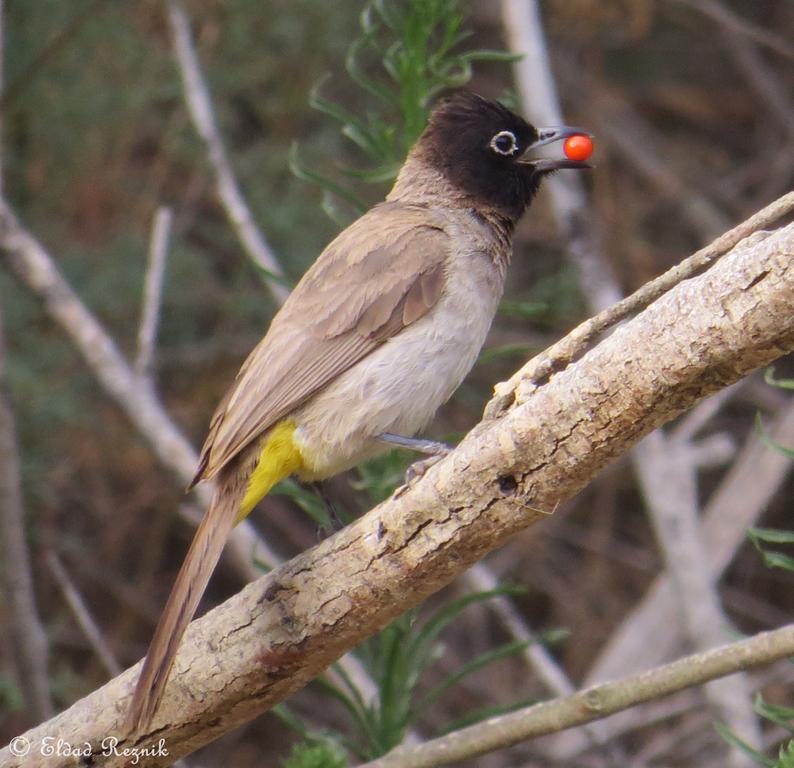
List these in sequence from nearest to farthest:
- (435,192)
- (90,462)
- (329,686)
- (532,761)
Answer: (329,686), (435,192), (532,761), (90,462)

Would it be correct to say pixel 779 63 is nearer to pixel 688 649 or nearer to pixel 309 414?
pixel 688 649

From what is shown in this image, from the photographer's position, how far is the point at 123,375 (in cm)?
344

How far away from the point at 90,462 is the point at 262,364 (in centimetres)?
219

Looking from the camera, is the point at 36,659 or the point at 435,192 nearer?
the point at 36,659

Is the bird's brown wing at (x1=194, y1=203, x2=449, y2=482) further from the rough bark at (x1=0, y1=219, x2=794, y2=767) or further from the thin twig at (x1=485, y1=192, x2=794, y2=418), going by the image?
the thin twig at (x1=485, y1=192, x2=794, y2=418)

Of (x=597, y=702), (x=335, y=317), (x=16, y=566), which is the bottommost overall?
(x=597, y=702)

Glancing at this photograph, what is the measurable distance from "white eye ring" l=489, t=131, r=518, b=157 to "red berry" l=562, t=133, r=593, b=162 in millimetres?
204

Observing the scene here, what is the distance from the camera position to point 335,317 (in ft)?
10.2

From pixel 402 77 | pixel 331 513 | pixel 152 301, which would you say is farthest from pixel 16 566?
pixel 402 77

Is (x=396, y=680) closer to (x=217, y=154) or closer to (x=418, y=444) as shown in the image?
(x=418, y=444)

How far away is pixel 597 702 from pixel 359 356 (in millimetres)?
1026

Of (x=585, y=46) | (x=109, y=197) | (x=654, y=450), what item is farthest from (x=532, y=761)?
(x=585, y=46)

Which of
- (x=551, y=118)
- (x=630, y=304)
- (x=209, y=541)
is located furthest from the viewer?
(x=551, y=118)

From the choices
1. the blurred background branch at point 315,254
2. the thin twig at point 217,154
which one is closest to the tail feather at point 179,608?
the thin twig at point 217,154
